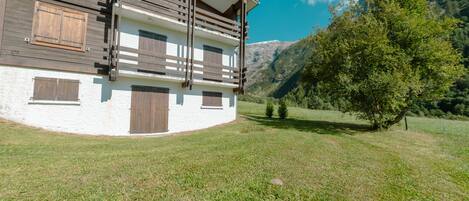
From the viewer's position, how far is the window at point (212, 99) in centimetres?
1677

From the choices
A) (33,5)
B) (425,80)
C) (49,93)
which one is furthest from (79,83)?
(425,80)

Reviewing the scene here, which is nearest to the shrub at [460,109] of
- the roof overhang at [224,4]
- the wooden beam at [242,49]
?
the roof overhang at [224,4]

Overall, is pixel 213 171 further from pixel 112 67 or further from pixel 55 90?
pixel 55 90

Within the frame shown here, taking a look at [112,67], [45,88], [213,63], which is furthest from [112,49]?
[213,63]

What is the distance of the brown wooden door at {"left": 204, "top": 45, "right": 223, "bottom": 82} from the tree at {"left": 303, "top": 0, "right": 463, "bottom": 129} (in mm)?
Answer: 8496

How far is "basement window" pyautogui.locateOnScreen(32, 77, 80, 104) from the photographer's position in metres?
10.9

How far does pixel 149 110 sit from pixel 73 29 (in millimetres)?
5757

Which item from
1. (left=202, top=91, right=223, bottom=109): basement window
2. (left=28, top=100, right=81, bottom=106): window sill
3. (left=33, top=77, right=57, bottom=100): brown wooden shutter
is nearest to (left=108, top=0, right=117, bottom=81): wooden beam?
(left=28, top=100, right=81, bottom=106): window sill

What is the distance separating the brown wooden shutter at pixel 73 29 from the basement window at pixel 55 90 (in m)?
1.99

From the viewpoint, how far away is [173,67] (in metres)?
15.1

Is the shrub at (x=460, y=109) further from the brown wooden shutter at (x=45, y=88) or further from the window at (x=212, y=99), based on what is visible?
the brown wooden shutter at (x=45, y=88)

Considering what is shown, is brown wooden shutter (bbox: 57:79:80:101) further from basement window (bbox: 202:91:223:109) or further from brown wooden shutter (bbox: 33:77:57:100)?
basement window (bbox: 202:91:223:109)

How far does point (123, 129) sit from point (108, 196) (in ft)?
30.5

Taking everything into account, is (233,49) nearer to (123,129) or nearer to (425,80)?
(123,129)
